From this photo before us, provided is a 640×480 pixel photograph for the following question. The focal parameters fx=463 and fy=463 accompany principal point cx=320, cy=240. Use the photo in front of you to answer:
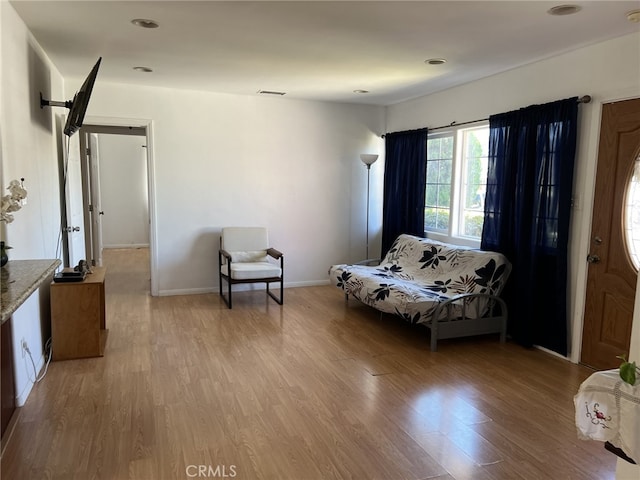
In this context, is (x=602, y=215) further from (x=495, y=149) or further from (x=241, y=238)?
(x=241, y=238)

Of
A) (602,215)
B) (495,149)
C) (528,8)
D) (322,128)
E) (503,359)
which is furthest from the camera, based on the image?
(322,128)

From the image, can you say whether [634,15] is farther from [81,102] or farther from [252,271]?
[252,271]

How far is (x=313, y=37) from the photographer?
3262 millimetres

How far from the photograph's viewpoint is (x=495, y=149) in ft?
13.9

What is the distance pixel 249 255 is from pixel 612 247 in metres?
3.64

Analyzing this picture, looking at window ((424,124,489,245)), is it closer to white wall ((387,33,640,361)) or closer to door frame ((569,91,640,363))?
white wall ((387,33,640,361))

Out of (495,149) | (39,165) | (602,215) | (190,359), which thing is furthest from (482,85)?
(39,165)

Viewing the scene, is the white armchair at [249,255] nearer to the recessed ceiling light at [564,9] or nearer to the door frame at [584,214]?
the door frame at [584,214]

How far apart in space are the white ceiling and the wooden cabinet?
72.7 inches

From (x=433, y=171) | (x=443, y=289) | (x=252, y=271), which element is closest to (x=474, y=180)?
(x=433, y=171)

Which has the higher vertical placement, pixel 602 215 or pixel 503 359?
pixel 602 215

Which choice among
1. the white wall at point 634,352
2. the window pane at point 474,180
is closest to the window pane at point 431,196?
the window pane at point 474,180

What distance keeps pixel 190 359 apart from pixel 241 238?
7.01 feet

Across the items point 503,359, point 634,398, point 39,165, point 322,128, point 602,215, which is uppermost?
point 322,128
